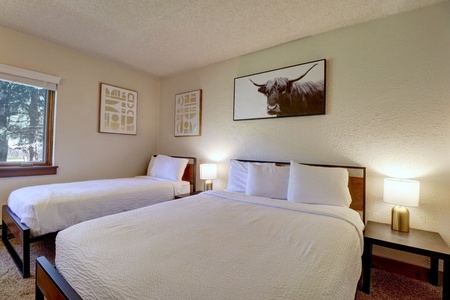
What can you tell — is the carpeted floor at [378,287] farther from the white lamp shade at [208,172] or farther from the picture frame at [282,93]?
the white lamp shade at [208,172]

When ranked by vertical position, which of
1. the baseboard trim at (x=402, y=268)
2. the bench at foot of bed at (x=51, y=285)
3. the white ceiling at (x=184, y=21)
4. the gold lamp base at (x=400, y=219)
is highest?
the white ceiling at (x=184, y=21)

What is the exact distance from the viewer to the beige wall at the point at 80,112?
2.65 m

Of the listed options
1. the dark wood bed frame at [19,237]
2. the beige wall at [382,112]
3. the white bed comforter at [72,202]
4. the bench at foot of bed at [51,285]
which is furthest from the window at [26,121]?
the beige wall at [382,112]

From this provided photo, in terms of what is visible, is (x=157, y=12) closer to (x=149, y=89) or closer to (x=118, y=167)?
(x=149, y=89)

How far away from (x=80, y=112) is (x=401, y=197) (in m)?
3.98

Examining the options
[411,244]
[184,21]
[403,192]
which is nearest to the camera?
[411,244]

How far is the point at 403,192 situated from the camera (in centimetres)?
176

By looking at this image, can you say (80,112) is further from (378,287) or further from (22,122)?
(378,287)

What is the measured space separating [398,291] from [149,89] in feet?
14.2

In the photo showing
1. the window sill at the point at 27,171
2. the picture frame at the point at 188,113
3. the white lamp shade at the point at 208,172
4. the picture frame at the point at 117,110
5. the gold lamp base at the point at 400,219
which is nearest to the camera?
the gold lamp base at the point at 400,219

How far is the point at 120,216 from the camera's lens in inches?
61.5

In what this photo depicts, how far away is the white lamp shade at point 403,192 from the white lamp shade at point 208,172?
199 centimetres

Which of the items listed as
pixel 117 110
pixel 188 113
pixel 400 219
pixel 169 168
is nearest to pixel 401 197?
pixel 400 219

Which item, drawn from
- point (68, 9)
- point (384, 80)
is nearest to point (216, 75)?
point (68, 9)
